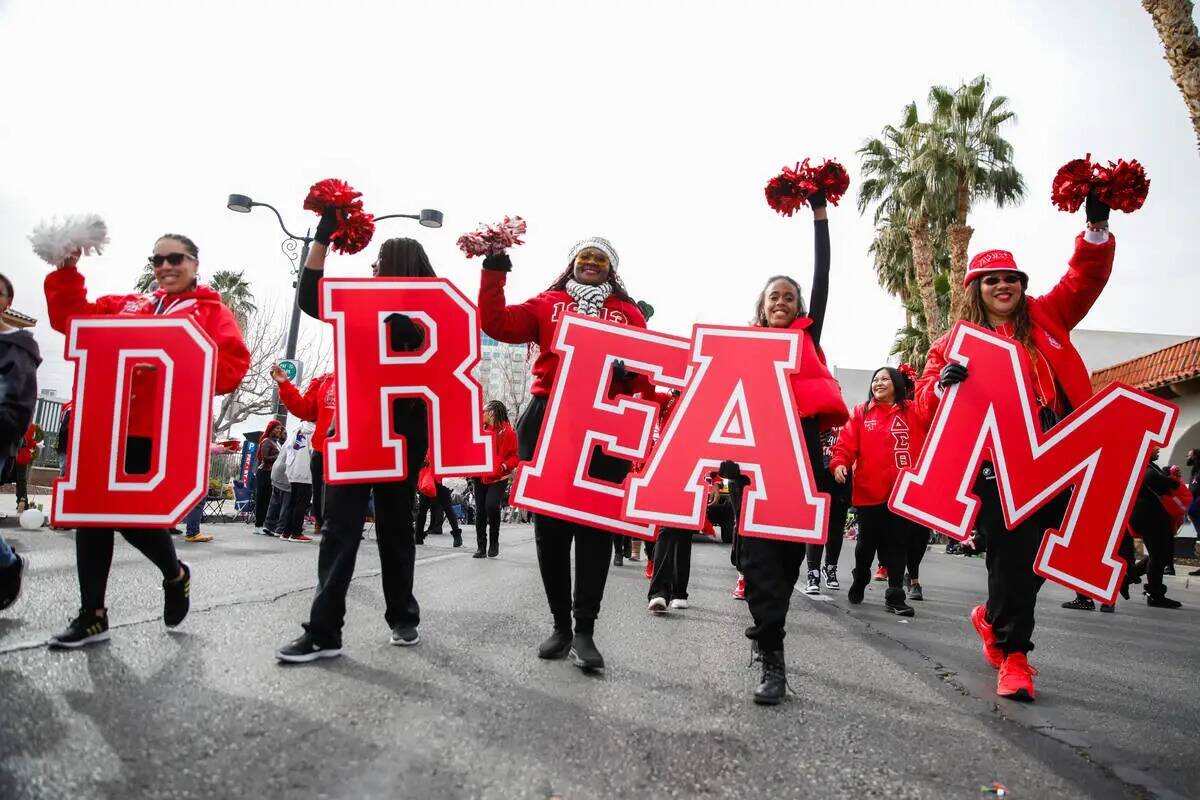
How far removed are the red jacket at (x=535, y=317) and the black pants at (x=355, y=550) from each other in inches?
33.0

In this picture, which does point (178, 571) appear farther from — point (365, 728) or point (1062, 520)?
point (1062, 520)

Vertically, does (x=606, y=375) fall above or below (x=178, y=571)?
above

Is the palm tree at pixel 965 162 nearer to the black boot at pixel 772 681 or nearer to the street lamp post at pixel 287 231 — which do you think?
the street lamp post at pixel 287 231

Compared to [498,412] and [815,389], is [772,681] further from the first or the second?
[498,412]

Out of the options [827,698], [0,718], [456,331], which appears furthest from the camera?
[456,331]

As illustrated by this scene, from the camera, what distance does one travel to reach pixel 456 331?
12.7 feet

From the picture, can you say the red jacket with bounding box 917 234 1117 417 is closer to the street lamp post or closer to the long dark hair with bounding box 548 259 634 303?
the long dark hair with bounding box 548 259 634 303

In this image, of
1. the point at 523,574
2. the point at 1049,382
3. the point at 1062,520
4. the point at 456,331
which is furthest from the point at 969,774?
the point at 523,574

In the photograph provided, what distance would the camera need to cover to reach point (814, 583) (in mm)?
7828

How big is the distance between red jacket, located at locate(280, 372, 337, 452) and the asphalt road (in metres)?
1.87

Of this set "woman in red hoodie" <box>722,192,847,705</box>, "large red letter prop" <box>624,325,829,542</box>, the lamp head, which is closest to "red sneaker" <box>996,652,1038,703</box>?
"woman in red hoodie" <box>722,192,847,705</box>

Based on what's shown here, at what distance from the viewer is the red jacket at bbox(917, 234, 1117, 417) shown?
3717 millimetres

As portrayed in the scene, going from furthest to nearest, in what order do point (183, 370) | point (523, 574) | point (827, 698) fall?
1. point (523, 574)
2. point (183, 370)
3. point (827, 698)

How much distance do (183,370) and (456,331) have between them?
1.22 m
